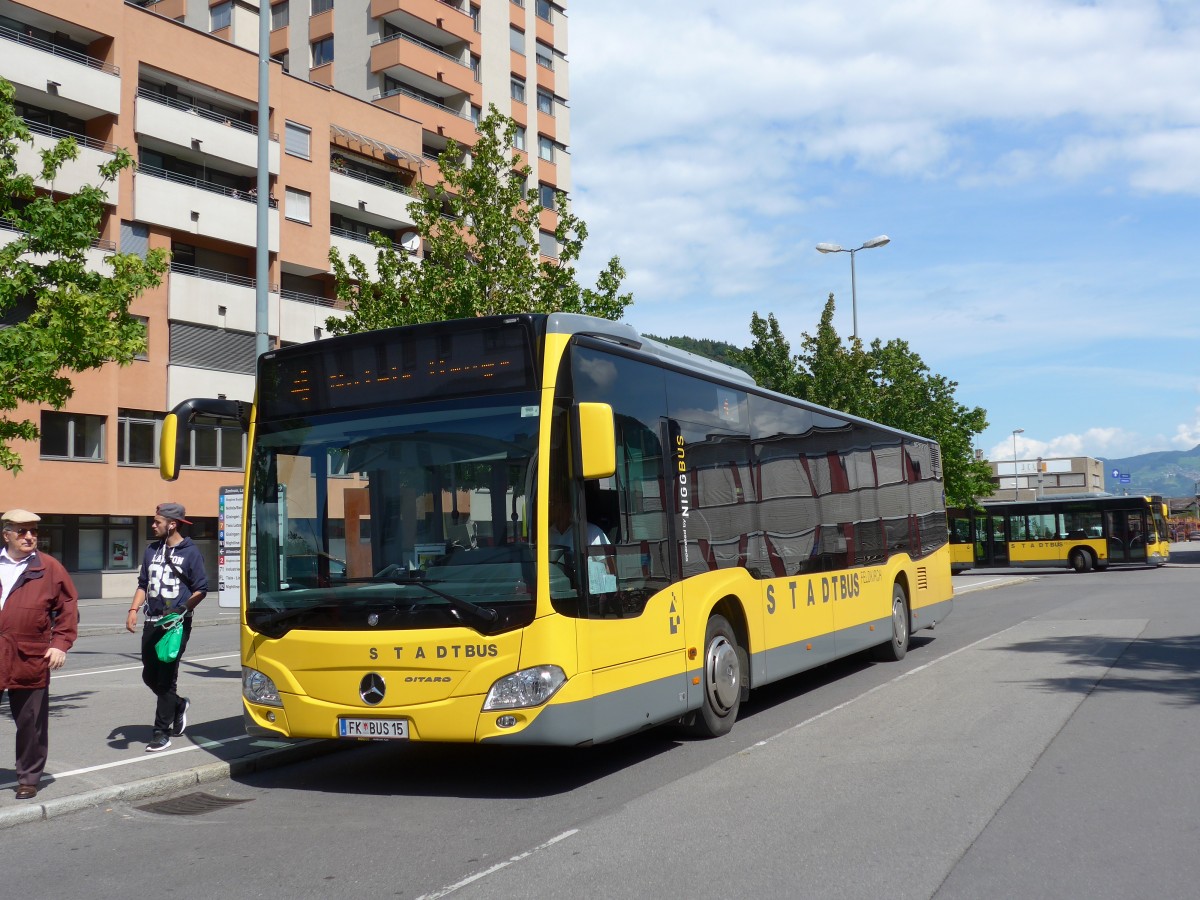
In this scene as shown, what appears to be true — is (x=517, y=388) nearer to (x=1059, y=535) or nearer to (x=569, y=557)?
(x=569, y=557)

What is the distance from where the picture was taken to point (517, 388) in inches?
293

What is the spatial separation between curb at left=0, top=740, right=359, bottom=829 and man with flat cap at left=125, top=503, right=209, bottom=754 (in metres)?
0.85

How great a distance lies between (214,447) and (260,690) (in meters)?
32.0

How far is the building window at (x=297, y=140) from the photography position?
4072 centimetres

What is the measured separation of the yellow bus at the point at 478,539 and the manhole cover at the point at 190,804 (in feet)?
1.69

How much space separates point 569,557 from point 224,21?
46233 millimetres

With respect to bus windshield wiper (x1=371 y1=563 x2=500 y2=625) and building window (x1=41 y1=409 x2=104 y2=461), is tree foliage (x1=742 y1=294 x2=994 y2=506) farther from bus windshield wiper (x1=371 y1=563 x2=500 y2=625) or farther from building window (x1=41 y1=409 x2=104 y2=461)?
bus windshield wiper (x1=371 y1=563 x2=500 y2=625)

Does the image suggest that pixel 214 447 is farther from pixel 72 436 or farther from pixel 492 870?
pixel 492 870

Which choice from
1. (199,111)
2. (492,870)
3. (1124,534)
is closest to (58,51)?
(199,111)

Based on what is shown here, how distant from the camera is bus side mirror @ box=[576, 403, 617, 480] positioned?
23.1 ft

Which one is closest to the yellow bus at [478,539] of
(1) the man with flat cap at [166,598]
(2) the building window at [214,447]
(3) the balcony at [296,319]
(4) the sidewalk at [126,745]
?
(4) the sidewalk at [126,745]

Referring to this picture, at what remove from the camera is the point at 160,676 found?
8906 mm

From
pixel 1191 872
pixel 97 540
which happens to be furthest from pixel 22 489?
pixel 1191 872

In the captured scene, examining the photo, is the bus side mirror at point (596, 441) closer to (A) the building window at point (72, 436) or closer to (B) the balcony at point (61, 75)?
(A) the building window at point (72, 436)
